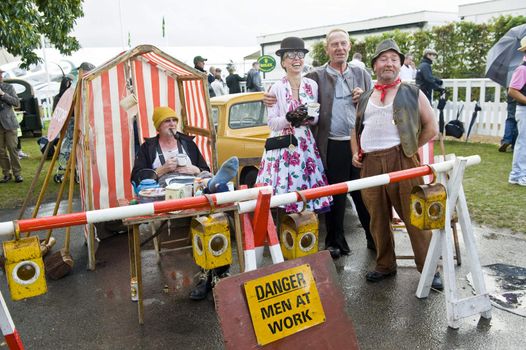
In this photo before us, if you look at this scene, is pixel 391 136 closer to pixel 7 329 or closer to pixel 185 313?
pixel 185 313

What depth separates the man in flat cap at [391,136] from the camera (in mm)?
3701

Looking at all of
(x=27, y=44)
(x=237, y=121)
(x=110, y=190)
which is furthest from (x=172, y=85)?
(x=27, y=44)

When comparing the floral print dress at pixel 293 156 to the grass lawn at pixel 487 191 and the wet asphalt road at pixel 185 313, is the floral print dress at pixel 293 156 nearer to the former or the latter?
the wet asphalt road at pixel 185 313

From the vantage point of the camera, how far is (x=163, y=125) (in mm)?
4566

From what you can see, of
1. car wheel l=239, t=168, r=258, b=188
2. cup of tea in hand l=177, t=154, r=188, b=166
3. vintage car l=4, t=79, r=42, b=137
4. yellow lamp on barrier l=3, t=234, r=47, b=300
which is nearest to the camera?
yellow lamp on barrier l=3, t=234, r=47, b=300

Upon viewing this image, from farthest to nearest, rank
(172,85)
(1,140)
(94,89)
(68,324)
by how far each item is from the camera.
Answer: (1,140) < (172,85) < (94,89) < (68,324)

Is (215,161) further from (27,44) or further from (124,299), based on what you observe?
(27,44)

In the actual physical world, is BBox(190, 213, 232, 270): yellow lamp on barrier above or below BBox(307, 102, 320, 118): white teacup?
below

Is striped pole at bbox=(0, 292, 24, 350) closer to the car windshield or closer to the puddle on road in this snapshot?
the puddle on road

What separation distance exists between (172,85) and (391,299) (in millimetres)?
3750

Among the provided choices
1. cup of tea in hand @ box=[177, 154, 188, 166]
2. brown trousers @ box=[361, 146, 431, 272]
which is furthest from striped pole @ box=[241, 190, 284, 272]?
cup of tea in hand @ box=[177, 154, 188, 166]

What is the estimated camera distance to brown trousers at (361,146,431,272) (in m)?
3.80

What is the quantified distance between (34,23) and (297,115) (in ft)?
20.5

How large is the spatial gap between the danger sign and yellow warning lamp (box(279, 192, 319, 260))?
0.11 meters
